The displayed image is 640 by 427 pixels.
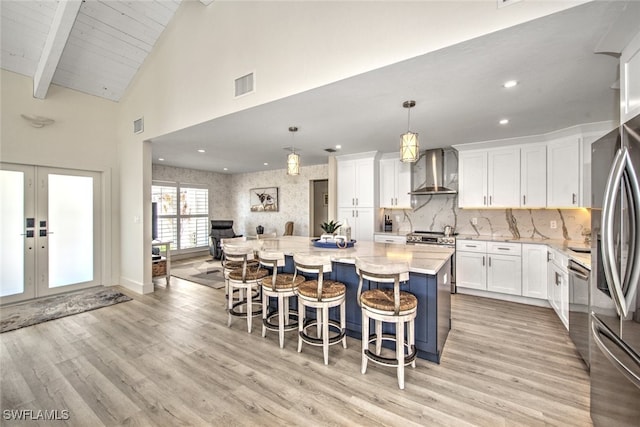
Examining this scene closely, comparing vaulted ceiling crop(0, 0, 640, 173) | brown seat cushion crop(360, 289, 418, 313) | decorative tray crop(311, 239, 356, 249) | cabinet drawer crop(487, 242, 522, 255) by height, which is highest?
vaulted ceiling crop(0, 0, 640, 173)

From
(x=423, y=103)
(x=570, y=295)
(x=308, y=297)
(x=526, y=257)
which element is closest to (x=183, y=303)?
(x=308, y=297)

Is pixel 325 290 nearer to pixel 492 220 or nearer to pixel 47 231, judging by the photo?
pixel 492 220

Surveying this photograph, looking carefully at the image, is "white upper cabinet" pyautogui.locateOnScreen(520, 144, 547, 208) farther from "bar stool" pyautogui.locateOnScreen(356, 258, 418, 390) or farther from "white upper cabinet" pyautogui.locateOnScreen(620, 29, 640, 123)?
"bar stool" pyautogui.locateOnScreen(356, 258, 418, 390)

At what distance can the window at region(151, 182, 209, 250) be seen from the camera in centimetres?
722

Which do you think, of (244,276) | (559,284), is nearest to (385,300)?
(244,276)

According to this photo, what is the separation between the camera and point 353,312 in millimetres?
2840

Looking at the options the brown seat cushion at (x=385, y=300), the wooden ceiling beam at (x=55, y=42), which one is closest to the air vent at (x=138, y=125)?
the wooden ceiling beam at (x=55, y=42)

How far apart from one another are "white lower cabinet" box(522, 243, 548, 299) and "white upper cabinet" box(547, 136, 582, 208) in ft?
2.44

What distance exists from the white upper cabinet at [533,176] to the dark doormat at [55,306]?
654 cm

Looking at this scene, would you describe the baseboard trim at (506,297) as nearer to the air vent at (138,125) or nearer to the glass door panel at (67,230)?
the air vent at (138,125)

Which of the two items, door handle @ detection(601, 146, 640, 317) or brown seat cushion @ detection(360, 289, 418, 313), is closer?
door handle @ detection(601, 146, 640, 317)

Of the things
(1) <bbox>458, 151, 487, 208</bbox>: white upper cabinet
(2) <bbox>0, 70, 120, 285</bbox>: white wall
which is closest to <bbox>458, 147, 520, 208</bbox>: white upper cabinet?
(1) <bbox>458, 151, 487, 208</bbox>: white upper cabinet

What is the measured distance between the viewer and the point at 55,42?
3129 millimetres

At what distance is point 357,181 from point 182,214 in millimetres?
5390
